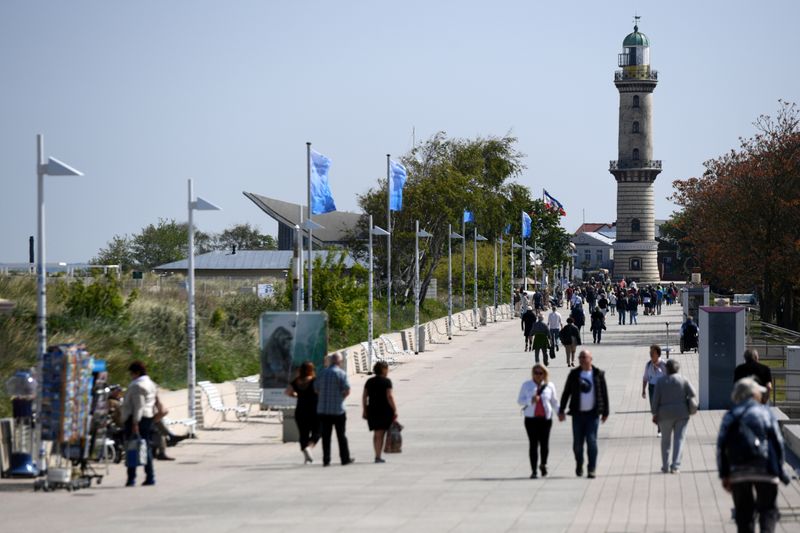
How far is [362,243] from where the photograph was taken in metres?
Result: 73.1

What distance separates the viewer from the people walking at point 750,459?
35.7 feet

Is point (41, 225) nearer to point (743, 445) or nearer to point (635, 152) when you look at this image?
point (743, 445)

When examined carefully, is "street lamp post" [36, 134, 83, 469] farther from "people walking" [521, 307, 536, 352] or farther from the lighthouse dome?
the lighthouse dome

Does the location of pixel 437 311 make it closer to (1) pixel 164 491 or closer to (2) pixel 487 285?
(2) pixel 487 285

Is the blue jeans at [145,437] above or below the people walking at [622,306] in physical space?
below

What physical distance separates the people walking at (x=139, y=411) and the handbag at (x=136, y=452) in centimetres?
2

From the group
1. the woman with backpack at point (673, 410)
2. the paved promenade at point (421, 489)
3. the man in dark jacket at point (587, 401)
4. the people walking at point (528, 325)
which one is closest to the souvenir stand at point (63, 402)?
the paved promenade at point (421, 489)

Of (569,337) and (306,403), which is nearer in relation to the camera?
(306,403)

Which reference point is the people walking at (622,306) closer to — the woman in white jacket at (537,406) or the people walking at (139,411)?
the woman in white jacket at (537,406)

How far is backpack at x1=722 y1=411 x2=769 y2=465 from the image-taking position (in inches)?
428

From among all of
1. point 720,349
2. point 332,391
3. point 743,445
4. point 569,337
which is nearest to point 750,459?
point 743,445

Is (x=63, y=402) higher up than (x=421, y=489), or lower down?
higher up

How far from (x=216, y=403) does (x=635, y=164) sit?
384ft

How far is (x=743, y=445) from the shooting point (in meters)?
10.9
